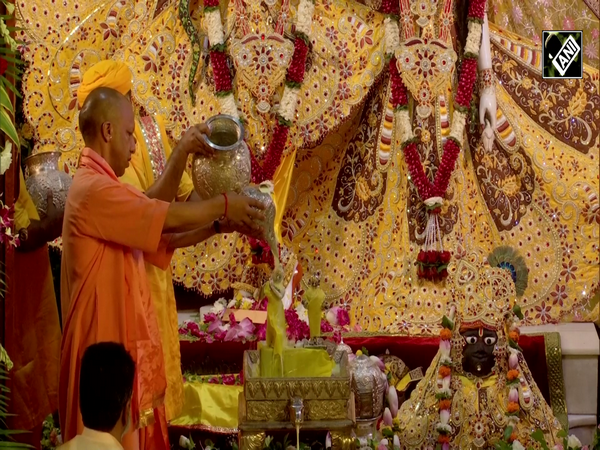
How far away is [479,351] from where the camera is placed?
4.92 metres

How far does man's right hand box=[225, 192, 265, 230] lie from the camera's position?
3.77 metres

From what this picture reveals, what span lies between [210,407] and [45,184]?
157 centimetres

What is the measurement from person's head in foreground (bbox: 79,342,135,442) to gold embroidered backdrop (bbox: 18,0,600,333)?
3821mm

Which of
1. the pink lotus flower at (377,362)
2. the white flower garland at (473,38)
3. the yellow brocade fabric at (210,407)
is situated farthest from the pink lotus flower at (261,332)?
the white flower garland at (473,38)

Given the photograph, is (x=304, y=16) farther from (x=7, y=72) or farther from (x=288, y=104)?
(x=7, y=72)

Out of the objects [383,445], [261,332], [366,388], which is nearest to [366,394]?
[366,388]

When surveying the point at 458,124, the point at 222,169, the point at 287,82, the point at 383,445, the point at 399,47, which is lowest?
the point at 383,445

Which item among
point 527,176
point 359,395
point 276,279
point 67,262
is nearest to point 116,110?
point 67,262

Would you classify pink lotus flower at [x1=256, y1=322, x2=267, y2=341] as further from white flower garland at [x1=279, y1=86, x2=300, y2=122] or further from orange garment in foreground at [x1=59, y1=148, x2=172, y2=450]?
orange garment in foreground at [x1=59, y1=148, x2=172, y2=450]

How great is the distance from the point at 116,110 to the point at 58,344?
1.26 meters

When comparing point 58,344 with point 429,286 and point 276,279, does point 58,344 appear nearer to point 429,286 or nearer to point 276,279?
point 276,279

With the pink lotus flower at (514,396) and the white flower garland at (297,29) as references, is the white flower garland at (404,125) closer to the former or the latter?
the white flower garland at (297,29)

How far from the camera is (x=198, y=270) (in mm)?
7156

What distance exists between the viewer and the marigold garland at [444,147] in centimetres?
671
